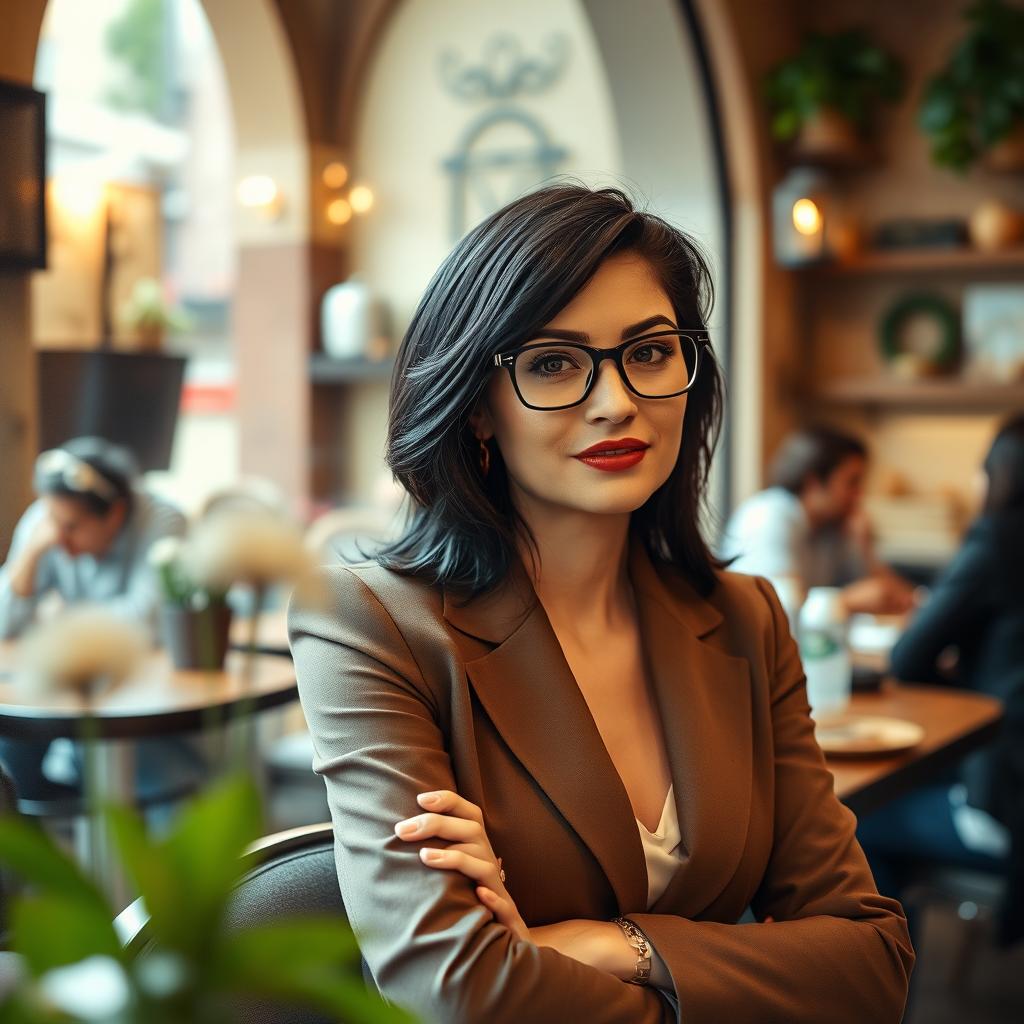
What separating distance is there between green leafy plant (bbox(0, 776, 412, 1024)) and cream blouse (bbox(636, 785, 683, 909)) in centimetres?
85

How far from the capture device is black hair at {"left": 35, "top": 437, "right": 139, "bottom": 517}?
2490 mm

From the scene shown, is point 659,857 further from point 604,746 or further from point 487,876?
point 487,876

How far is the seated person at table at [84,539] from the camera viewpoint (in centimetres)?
226

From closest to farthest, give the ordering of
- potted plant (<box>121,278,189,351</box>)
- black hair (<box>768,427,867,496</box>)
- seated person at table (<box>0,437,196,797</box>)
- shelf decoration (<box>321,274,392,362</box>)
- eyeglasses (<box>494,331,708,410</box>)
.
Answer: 1. eyeglasses (<box>494,331,708,410</box>)
2. seated person at table (<box>0,437,196,797</box>)
3. black hair (<box>768,427,867,496</box>)
4. potted plant (<box>121,278,189,351</box>)
5. shelf decoration (<box>321,274,392,362</box>)

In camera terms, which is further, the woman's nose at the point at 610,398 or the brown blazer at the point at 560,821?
the woman's nose at the point at 610,398

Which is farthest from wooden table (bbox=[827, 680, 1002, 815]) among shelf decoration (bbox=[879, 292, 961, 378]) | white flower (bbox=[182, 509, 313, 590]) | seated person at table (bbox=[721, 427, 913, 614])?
shelf decoration (bbox=[879, 292, 961, 378])

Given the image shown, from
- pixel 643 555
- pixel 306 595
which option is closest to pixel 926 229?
pixel 643 555

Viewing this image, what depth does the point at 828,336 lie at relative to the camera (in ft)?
18.0

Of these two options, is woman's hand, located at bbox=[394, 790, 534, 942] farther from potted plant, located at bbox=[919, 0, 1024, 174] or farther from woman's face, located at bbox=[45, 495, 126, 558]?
potted plant, located at bbox=[919, 0, 1024, 174]

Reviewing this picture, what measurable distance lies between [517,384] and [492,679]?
30 centimetres

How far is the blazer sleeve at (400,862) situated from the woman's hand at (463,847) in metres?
0.01

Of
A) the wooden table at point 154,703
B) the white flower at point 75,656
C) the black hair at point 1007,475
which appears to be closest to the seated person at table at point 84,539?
the wooden table at point 154,703

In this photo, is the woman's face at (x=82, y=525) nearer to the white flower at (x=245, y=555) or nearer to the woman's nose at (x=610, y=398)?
the woman's nose at (x=610, y=398)

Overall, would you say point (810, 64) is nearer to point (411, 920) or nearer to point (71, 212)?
point (71, 212)
